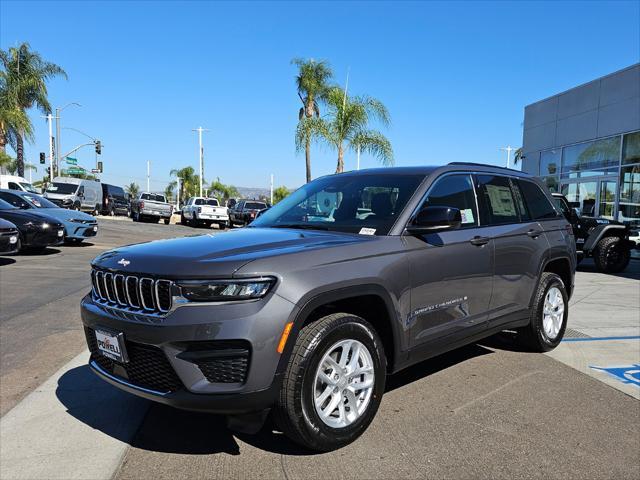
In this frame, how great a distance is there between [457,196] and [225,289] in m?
2.28

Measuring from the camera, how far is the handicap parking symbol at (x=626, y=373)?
437cm

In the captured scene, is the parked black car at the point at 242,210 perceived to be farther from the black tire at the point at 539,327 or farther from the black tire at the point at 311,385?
the black tire at the point at 311,385

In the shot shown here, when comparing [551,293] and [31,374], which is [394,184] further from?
[31,374]

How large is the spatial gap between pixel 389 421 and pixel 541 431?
0.98 metres

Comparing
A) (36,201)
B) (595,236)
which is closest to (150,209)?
(36,201)

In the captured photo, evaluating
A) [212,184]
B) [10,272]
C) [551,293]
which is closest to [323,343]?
[551,293]

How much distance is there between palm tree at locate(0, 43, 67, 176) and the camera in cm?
3659

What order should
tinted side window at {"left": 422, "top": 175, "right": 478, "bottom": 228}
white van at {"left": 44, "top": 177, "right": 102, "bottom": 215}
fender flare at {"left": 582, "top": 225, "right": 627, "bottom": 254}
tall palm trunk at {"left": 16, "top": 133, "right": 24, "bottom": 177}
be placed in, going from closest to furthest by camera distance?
tinted side window at {"left": 422, "top": 175, "right": 478, "bottom": 228} < fender flare at {"left": 582, "top": 225, "right": 627, "bottom": 254} < white van at {"left": 44, "top": 177, "right": 102, "bottom": 215} < tall palm trunk at {"left": 16, "top": 133, "right": 24, "bottom": 177}

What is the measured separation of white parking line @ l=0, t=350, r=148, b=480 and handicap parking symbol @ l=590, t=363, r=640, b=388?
389 centimetres

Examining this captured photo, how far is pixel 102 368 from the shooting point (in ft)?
10.5

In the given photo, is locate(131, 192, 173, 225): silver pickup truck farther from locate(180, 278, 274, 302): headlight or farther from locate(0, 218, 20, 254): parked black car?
locate(180, 278, 274, 302): headlight

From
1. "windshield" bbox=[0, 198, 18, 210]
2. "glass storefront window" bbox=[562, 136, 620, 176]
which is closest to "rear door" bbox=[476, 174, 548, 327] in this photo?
"windshield" bbox=[0, 198, 18, 210]

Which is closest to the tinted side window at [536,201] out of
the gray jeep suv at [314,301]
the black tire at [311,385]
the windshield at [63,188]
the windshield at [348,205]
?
the gray jeep suv at [314,301]

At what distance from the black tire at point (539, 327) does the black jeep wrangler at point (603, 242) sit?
6803mm
